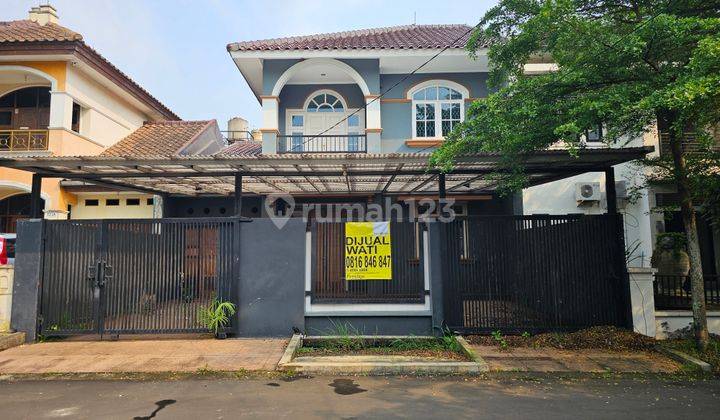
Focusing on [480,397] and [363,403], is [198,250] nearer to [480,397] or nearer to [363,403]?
[363,403]

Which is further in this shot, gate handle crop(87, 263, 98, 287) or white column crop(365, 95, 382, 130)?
white column crop(365, 95, 382, 130)

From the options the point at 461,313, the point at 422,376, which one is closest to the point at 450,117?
the point at 461,313

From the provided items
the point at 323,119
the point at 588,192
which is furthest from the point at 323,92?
the point at 588,192

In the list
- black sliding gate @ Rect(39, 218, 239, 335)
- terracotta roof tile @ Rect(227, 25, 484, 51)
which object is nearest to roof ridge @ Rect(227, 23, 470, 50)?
terracotta roof tile @ Rect(227, 25, 484, 51)

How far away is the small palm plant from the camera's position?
7824 millimetres

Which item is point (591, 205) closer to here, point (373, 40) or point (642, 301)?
point (642, 301)

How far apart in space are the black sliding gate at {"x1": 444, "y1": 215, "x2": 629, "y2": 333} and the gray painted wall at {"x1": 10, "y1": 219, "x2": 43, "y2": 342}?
7.61m

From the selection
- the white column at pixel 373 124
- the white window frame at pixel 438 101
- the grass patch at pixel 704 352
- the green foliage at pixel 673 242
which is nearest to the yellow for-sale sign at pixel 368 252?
the grass patch at pixel 704 352

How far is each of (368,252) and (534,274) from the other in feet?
10.3

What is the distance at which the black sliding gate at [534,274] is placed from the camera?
7.86 metres

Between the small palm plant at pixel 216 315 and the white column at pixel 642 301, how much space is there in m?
7.36

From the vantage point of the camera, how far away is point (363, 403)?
5.16 metres

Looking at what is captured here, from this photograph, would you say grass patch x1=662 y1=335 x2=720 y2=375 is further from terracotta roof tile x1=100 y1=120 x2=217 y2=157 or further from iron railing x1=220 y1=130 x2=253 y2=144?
iron railing x1=220 y1=130 x2=253 y2=144

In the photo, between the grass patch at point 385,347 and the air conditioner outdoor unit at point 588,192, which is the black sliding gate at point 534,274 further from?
the air conditioner outdoor unit at point 588,192
